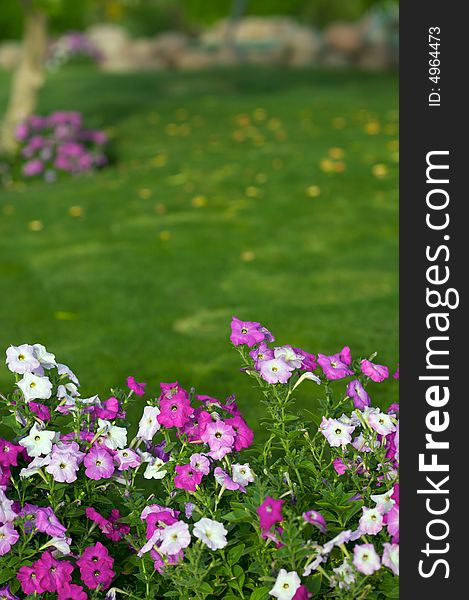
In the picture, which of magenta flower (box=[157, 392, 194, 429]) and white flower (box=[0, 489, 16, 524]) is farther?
magenta flower (box=[157, 392, 194, 429])

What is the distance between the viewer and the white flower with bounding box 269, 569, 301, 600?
253 centimetres

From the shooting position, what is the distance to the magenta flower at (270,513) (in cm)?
254

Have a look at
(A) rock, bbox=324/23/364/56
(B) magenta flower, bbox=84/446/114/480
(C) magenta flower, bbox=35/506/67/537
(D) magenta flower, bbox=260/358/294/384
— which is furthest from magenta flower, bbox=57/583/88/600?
(A) rock, bbox=324/23/364/56

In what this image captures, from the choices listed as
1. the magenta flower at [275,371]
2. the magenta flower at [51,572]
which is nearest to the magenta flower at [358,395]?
→ the magenta flower at [275,371]

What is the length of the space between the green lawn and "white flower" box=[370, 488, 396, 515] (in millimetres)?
2115

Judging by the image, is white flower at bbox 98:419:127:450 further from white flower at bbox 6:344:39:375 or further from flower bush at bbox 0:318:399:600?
white flower at bbox 6:344:39:375

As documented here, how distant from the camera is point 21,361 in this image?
302 cm

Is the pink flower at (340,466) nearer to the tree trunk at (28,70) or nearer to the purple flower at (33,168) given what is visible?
the purple flower at (33,168)

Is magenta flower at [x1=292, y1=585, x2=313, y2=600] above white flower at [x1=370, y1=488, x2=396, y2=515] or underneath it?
underneath

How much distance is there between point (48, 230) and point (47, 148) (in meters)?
3.07

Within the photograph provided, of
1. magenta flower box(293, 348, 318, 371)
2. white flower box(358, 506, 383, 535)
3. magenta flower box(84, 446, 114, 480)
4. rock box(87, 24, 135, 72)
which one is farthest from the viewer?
rock box(87, 24, 135, 72)

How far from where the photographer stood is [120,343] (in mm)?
6098

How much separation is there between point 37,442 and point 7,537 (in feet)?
0.90

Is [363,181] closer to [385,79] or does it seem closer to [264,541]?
[264,541]
